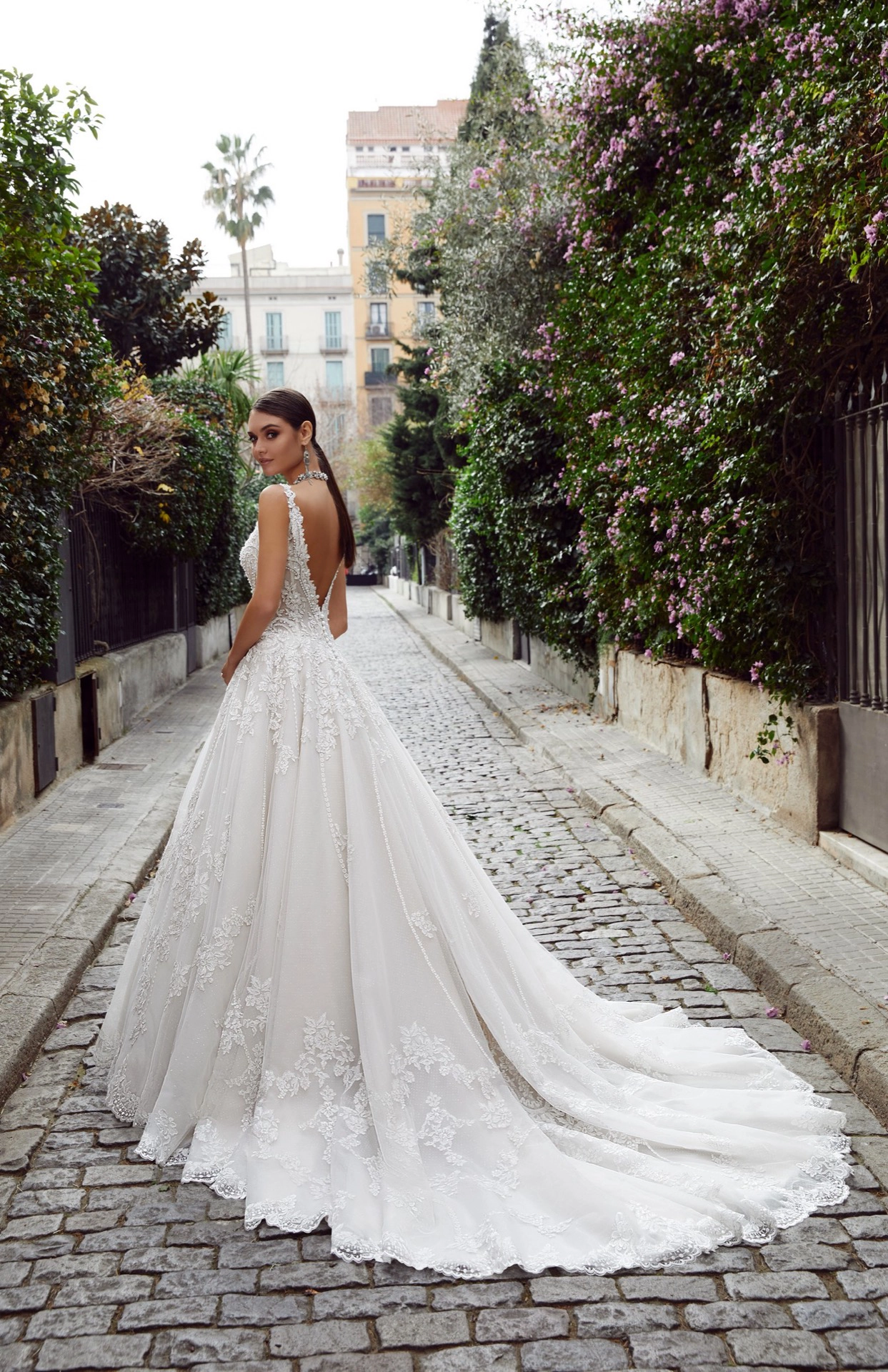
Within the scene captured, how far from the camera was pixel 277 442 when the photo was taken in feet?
11.6

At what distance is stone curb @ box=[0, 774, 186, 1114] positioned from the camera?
3.81 m

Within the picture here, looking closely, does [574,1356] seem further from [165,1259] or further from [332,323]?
[332,323]

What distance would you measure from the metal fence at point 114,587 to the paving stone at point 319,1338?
24.9ft

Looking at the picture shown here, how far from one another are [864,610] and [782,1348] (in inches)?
157

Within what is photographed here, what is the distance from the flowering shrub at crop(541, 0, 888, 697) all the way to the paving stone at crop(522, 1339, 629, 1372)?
12.9 ft

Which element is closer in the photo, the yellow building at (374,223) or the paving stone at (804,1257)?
the paving stone at (804,1257)

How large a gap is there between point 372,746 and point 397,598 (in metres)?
36.5

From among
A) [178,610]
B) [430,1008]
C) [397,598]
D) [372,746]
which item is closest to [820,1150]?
[430,1008]

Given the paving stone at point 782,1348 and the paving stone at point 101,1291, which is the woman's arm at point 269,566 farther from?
the paving stone at point 782,1348

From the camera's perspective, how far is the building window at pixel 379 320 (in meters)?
61.0

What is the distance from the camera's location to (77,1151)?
3234mm

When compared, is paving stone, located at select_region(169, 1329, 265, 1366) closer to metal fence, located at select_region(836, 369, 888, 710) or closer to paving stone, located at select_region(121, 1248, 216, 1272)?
paving stone, located at select_region(121, 1248, 216, 1272)

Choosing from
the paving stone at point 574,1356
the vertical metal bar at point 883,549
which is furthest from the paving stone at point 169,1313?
the vertical metal bar at point 883,549

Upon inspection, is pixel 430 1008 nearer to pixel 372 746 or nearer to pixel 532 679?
pixel 372 746
